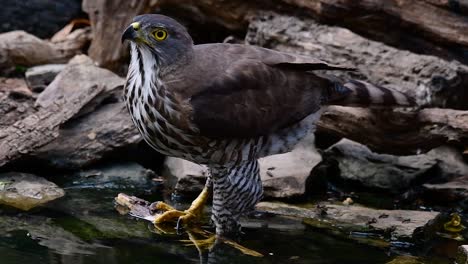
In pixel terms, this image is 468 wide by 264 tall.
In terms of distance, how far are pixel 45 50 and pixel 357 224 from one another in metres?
3.76

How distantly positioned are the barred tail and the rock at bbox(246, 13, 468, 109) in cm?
54

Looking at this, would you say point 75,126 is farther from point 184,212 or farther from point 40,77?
point 184,212

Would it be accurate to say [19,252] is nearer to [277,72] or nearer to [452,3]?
[277,72]

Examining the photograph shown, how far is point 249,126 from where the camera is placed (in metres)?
5.43

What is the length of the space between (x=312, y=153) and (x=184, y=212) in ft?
4.61

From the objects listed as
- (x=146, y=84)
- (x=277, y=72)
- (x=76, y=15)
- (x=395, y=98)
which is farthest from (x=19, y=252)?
(x=76, y=15)

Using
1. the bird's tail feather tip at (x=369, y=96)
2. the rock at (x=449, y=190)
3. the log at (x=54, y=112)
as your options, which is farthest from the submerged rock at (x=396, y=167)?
the log at (x=54, y=112)

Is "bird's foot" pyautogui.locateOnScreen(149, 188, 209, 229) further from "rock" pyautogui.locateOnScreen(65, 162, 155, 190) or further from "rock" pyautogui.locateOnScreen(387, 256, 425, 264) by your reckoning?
"rock" pyautogui.locateOnScreen(387, 256, 425, 264)

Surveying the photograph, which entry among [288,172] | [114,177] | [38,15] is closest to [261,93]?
[288,172]

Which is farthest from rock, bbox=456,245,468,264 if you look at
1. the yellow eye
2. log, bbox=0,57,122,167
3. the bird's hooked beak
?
log, bbox=0,57,122,167

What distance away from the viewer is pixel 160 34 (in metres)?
5.16

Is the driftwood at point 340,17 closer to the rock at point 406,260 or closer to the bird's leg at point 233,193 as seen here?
the bird's leg at point 233,193

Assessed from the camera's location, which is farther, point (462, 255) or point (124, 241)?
point (124, 241)

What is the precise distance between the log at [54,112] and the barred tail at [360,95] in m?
2.03
